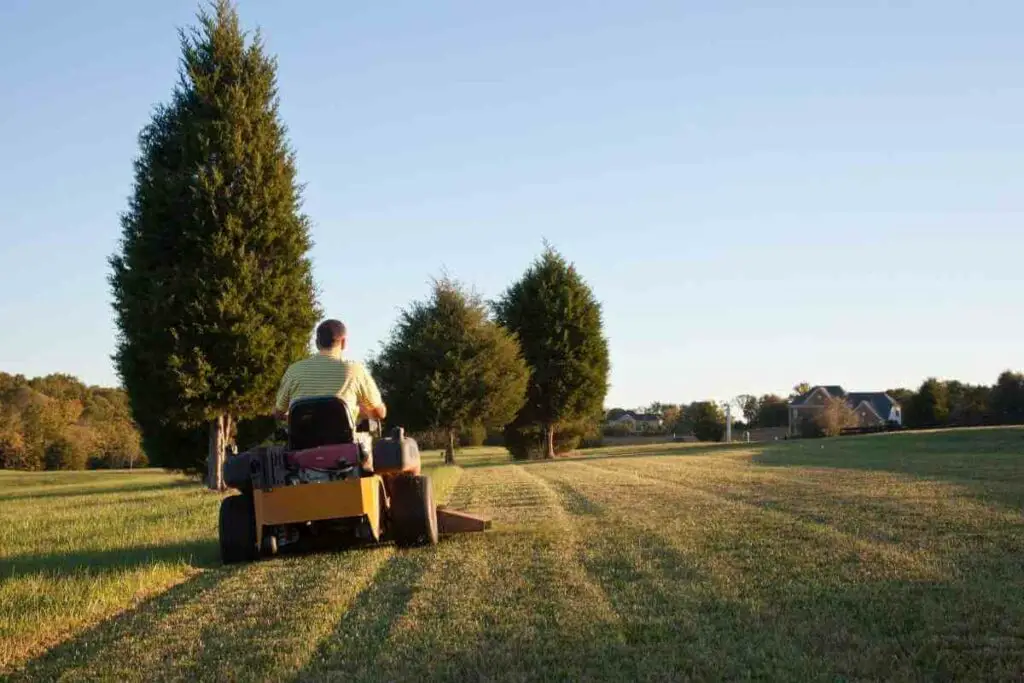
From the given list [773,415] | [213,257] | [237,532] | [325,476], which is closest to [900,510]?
[325,476]

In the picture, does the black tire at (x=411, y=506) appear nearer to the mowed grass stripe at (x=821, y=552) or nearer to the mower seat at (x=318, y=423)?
the mower seat at (x=318, y=423)

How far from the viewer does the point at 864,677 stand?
404cm

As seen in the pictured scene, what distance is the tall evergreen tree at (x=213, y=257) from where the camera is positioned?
64.6 ft

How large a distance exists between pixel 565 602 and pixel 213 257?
1605 cm

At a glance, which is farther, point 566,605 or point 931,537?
point 931,537

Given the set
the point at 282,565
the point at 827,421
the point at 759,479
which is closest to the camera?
the point at 282,565

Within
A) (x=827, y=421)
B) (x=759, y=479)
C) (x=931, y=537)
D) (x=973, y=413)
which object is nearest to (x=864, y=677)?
(x=931, y=537)

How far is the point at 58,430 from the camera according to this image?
2598 inches

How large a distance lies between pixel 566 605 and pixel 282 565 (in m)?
3.38

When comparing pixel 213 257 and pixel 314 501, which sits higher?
pixel 213 257

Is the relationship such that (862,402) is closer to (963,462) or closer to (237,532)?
(963,462)

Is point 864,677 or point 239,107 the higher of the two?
point 239,107

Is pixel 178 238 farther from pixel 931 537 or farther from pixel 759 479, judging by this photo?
pixel 931 537

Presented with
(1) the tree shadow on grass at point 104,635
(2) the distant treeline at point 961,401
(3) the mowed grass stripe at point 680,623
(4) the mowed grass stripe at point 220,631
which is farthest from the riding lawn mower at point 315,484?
(2) the distant treeline at point 961,401
